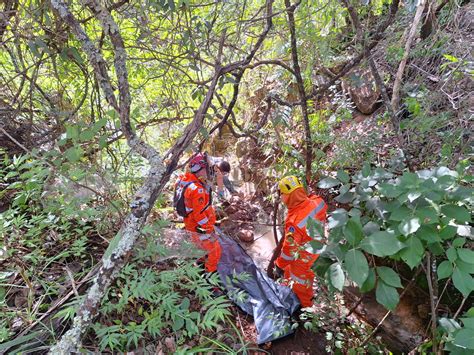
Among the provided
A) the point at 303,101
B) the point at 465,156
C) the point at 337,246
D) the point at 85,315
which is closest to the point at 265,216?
the point at 303,101

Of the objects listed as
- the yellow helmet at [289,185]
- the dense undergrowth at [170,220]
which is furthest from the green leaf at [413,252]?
the yellow helmet at [289,185]

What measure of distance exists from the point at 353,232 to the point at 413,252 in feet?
1.09

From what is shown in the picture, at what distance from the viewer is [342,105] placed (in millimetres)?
4617

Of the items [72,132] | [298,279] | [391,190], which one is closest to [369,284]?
Result: [391,190]

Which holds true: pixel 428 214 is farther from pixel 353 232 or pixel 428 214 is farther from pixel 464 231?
pixel 353 232

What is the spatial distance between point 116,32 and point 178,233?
1.91 m

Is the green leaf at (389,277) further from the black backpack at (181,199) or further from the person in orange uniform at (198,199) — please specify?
the black backpack at (181,199)

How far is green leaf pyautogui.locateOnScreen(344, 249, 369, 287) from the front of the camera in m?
1.61

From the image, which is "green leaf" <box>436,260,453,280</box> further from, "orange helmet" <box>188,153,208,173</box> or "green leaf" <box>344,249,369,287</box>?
"orange helmet" <box>188,153,208,173</box>

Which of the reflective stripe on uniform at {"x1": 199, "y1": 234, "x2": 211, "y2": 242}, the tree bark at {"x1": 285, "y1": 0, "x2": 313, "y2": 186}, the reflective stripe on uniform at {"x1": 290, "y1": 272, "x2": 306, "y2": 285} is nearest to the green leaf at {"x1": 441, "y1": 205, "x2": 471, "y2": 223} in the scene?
the reflective stripe on uniform at {"x1": 290, "y1": 272, "x2": 306, "y2": 285}

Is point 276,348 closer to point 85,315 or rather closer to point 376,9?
point 85,315

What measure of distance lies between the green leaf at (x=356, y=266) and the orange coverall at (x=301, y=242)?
60.2 inches

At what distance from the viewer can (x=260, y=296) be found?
10.6 ft

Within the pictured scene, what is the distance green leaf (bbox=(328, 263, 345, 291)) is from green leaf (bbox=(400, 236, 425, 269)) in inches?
13.4
